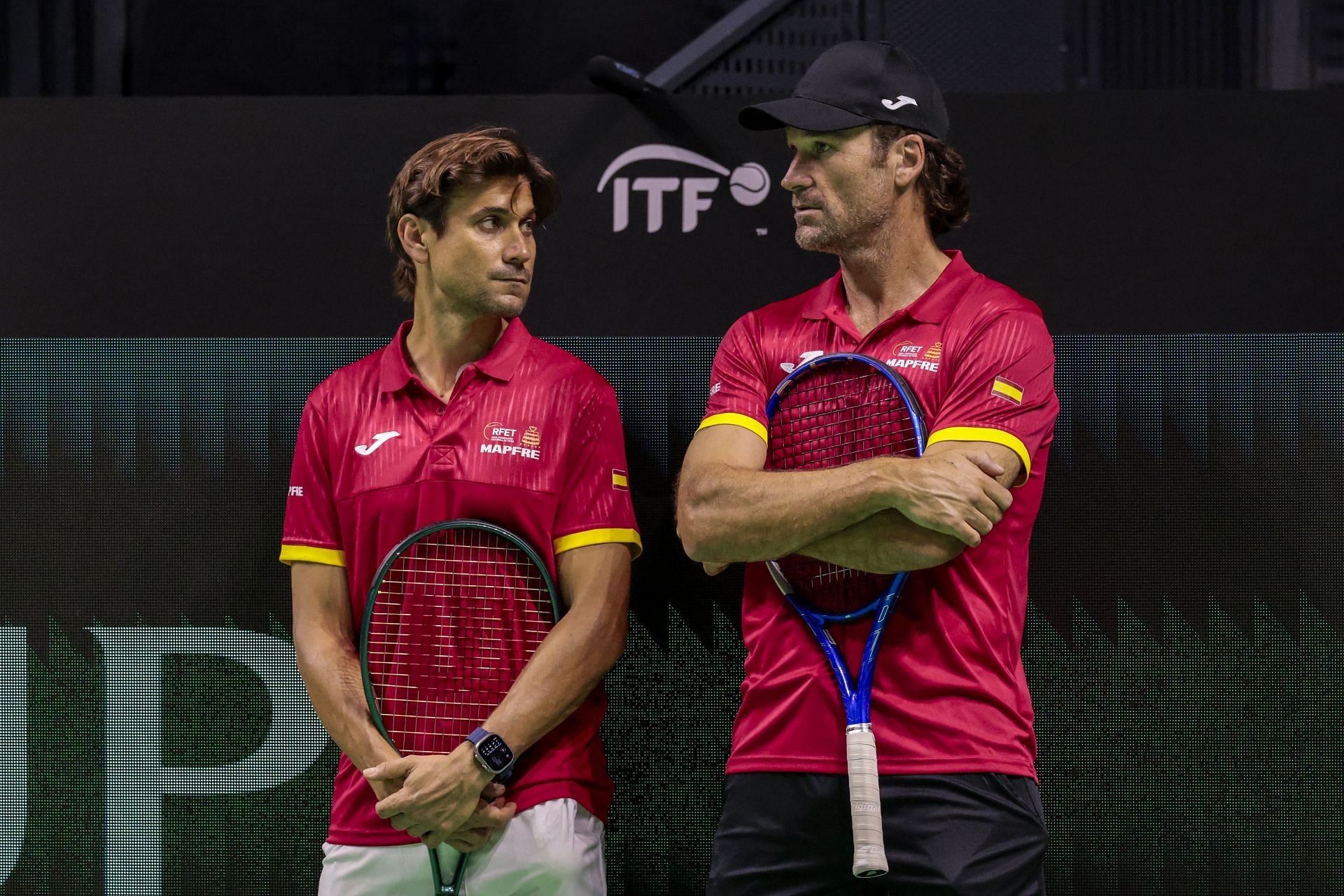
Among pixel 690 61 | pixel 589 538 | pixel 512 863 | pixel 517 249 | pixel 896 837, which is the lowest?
pixel 512 863

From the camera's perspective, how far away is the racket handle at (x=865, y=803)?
7.52ft

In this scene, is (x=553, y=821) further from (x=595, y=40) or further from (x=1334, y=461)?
(x=595, y=40)

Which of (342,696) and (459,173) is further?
(459,173)

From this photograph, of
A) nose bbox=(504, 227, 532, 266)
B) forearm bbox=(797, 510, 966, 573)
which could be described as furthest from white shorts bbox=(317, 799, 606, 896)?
nose bbox=(504, 227, 532, 266)

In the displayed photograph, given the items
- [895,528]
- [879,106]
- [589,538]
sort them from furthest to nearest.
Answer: [589,538], [879,106], [895,528]

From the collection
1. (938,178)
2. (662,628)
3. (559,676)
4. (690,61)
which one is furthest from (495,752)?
(690,61)

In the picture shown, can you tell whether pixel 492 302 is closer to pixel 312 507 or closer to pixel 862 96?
pixel 312 507

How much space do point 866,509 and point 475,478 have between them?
0.92 metres

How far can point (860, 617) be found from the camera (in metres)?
2.53

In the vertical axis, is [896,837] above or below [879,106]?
below

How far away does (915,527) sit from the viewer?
96.2 inches

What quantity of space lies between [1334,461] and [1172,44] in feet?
4.16

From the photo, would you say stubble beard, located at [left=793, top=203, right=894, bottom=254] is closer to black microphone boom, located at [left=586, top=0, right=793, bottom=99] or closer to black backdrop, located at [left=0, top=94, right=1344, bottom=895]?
black backdrop, located at [left=0, top=94, right=1344, bottom=895]

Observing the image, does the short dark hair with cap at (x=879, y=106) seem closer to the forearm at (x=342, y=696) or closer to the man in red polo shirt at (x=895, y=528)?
the man in red polo shirt at (x=895, y=528)
